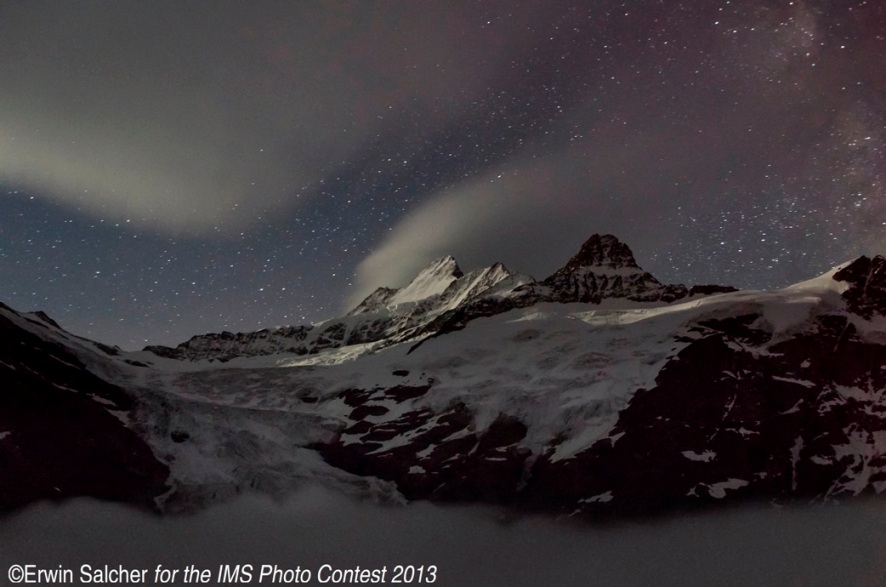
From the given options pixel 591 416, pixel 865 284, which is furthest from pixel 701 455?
pixel 865 284

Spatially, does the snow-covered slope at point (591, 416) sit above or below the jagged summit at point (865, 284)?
below

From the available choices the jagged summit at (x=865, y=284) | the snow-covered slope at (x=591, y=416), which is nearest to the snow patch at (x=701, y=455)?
the snow-covered slope at (x=591, y=416)

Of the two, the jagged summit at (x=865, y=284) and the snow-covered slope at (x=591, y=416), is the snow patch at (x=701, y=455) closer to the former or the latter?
the snow-covered slope at (x=591, y=416)

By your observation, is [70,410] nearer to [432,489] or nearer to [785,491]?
[432,489]

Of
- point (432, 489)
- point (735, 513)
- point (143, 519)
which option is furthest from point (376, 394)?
point (735, 513)

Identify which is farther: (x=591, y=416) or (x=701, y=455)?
(x=591, y=416)

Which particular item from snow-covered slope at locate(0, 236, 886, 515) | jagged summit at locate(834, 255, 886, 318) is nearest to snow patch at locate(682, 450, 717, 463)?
snow-covered slope at locate(0, 236, 886, 515)

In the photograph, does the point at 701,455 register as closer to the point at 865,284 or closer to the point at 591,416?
the point at 591,416

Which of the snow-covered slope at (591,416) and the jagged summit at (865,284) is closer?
the snow-covered slope at (591,416)

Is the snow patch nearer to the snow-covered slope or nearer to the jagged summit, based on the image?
the snow-covered slope
